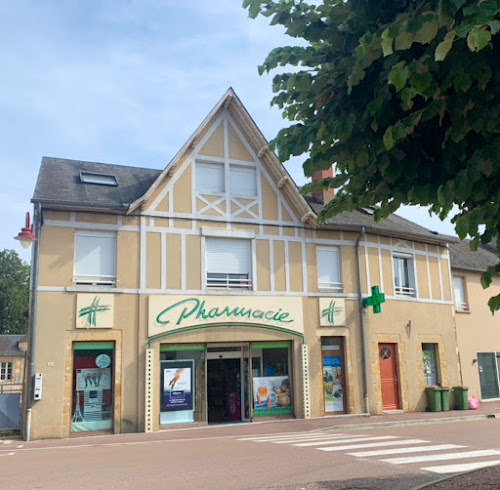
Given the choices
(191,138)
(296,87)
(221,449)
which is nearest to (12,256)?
(191,138)

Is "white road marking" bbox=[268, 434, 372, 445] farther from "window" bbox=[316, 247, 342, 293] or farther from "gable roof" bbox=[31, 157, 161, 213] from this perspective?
"gable roof" bbox=[31, 157, 161, 213]

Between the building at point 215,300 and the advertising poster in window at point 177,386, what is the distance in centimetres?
3

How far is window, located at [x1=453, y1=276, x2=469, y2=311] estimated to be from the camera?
23875 millimetres

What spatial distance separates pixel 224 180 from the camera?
18.0 metres

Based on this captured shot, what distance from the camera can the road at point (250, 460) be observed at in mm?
7602

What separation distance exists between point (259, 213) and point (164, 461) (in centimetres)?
986

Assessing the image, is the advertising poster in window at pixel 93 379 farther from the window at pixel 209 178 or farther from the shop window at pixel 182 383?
the window at pixel 209 178

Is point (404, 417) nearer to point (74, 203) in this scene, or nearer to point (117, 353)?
point (117, 353)

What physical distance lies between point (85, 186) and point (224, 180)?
4.23 m

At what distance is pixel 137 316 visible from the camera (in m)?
16.0

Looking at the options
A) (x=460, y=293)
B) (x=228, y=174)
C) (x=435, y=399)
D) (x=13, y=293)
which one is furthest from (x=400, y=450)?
(x=13, y=293)

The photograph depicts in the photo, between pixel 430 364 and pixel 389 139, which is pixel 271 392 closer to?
pixel 430 364

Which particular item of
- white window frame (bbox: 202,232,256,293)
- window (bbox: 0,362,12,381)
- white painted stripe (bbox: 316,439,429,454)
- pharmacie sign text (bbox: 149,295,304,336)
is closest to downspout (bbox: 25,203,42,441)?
pharmacie sign text (bbox: 149,295,304,336)

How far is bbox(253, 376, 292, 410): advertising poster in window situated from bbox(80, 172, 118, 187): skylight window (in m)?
7.58
